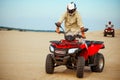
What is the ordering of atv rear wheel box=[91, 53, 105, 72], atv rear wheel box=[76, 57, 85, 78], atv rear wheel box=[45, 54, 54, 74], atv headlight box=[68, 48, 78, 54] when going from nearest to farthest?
1. atv rear wheel box=[76, 57, 85, 78]
2. atv headlight box=[68, 48, 78, 54]
3. atv rear wheel box=[45, 54, 54, 74]
4. atv rear wheel box=[91, 53, 105, 72]

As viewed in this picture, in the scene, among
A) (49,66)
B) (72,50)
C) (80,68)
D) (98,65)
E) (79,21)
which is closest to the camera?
(80,68)

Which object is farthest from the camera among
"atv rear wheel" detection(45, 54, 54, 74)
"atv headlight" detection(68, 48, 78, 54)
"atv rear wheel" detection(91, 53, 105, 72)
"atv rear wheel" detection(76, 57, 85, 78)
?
"atv rear wheel" detection(91, 53, 105, 72)

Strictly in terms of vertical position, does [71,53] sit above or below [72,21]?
below

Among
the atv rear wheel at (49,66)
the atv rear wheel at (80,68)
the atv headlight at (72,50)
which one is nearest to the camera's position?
the atv rear wheel at (80,68)

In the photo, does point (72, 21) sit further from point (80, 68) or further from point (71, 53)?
point (80, 68)

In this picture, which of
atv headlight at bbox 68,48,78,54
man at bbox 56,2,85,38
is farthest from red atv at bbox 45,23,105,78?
man at bbox 56,2,85,38

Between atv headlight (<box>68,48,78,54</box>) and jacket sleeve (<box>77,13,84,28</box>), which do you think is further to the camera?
jacket sleeve (<box>77,13,84,28</box>)

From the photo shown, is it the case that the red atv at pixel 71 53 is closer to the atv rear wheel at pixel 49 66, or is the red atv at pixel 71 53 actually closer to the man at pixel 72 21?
the atv rear wheel at pixel 49 66

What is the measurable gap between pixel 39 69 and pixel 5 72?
60cm

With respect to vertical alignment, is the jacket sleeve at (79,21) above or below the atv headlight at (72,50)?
above

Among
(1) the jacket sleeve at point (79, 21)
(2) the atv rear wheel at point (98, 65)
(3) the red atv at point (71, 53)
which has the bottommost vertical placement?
(2) the atv rear wheel at point (98, 65)

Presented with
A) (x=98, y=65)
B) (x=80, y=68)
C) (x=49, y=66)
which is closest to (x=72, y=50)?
(x=80, y=68)

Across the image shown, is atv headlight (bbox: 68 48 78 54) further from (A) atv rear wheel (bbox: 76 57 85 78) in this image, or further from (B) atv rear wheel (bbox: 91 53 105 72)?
(B) atv rear wheel (bbox: 91 53 105 72)

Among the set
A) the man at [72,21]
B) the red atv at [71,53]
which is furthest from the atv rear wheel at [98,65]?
the man at [72,21]
